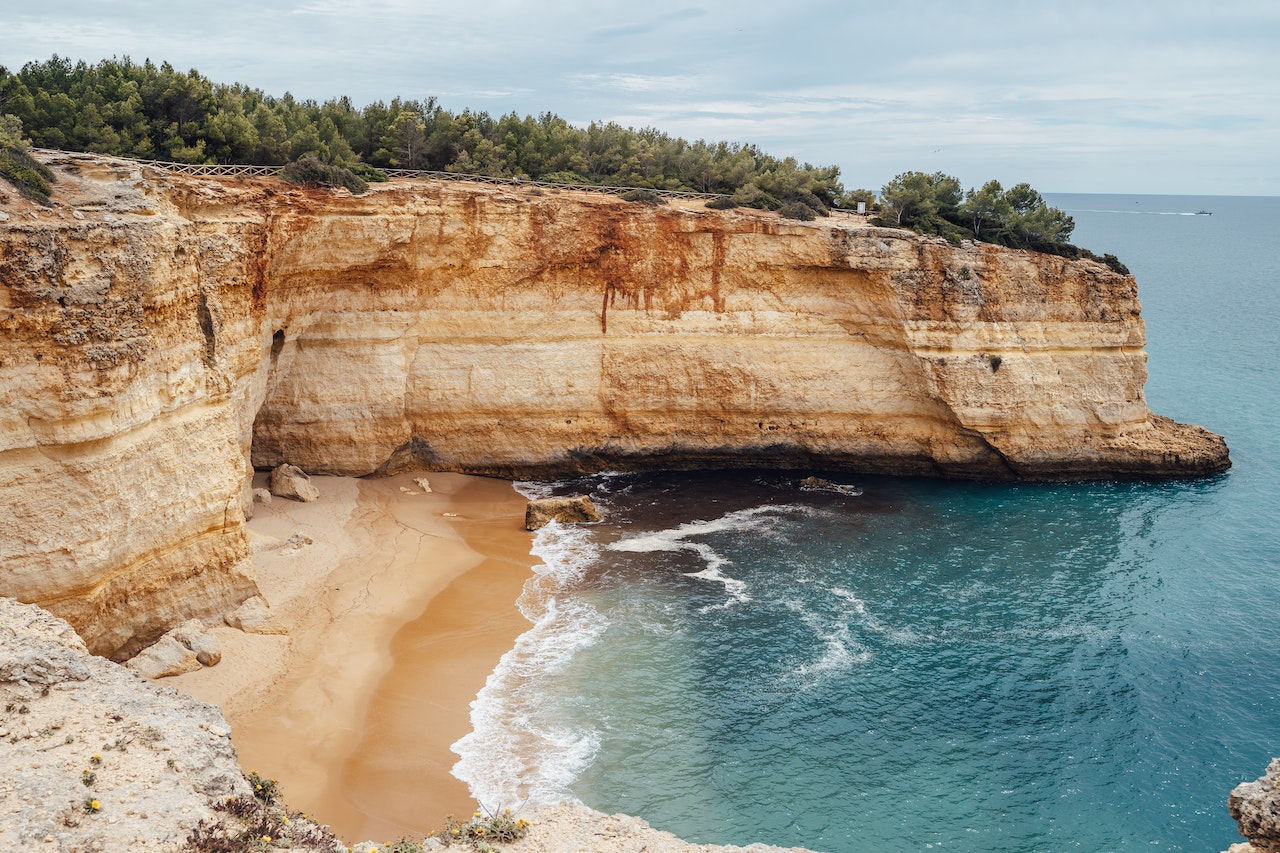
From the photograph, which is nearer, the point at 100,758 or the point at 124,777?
the point at 124,777

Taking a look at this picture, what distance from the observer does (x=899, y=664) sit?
24781 mm

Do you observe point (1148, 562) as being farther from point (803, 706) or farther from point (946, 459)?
point (803, 706)

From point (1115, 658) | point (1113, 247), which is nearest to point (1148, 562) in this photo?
point (1115, 658)

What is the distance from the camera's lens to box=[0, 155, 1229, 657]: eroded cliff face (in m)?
32.2

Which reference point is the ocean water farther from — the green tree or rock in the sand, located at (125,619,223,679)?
the green tree

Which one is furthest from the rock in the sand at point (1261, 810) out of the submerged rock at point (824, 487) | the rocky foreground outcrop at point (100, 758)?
the submerged rock at point (824, 487)

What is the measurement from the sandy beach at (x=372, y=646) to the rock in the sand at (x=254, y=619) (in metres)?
0.28

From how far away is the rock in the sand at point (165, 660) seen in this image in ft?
67.8

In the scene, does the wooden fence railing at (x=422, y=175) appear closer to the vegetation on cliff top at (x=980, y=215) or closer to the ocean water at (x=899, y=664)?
the vegetation on cliff top at (x=980, y=215)

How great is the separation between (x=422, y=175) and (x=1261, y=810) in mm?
34187

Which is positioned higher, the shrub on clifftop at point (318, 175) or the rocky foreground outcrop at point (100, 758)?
the shrub on clifftop at point (318, 175)

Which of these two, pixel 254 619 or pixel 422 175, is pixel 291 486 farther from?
pixel 422 175

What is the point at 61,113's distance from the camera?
34406 mm

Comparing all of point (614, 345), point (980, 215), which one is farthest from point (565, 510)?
point (980, 215)
